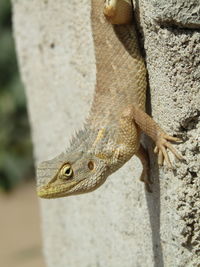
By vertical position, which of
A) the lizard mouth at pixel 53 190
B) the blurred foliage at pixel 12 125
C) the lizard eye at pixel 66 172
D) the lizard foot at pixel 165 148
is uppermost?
the lizard foot at pixel 165 148

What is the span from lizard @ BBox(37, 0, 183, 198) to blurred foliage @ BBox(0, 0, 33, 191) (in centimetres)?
718

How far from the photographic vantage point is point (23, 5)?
14.3 ft

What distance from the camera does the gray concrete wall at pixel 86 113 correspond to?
2.60 metres

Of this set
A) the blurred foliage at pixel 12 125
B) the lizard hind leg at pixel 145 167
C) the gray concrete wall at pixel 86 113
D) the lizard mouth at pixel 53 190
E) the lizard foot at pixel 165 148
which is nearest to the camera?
the gray concrete wall at pixel 86 113

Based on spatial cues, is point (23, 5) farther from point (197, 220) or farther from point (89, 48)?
point (197, 220)

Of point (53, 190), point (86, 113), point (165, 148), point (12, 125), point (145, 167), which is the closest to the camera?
point (165, 148)

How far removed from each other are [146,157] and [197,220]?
0.42 m

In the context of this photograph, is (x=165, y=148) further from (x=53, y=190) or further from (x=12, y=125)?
(x=12, y=125)

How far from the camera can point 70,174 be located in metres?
2.96

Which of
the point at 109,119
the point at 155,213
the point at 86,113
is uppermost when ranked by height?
the point at 109,119

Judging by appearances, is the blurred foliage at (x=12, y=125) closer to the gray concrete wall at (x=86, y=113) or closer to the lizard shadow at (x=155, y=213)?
the gray concrete wall at (x=86, y=113)

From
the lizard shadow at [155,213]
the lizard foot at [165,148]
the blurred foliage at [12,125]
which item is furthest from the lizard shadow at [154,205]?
the blurred foliage at [12,125]

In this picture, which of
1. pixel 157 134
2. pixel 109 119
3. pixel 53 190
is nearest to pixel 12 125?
pixel 109 119

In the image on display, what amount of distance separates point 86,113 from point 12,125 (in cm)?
700
